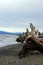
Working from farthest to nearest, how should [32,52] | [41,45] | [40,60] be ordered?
[32,52], [41,45], [40,60]

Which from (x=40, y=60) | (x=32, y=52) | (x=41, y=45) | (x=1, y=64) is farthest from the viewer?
(x=32, y=52)

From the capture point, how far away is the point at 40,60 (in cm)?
1599

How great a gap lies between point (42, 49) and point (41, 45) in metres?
0.38

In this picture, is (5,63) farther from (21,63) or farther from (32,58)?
(32,58)

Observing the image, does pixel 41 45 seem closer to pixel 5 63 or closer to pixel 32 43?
pixel 32 43

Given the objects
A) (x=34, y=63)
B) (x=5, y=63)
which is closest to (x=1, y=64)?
(x=5, y=63)

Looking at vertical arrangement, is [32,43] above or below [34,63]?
above

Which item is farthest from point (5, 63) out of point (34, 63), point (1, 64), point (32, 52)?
point (32, 52)

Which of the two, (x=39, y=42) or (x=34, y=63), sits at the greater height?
(x=39, y=42)

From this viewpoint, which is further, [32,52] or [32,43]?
[32,52]

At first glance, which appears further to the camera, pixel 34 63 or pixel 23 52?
pixel 23 52

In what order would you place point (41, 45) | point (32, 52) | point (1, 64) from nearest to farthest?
point (1, 64) → point (41, 45) → point (32, 52)

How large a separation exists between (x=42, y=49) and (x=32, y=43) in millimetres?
759

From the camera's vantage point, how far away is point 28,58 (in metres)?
16.7
